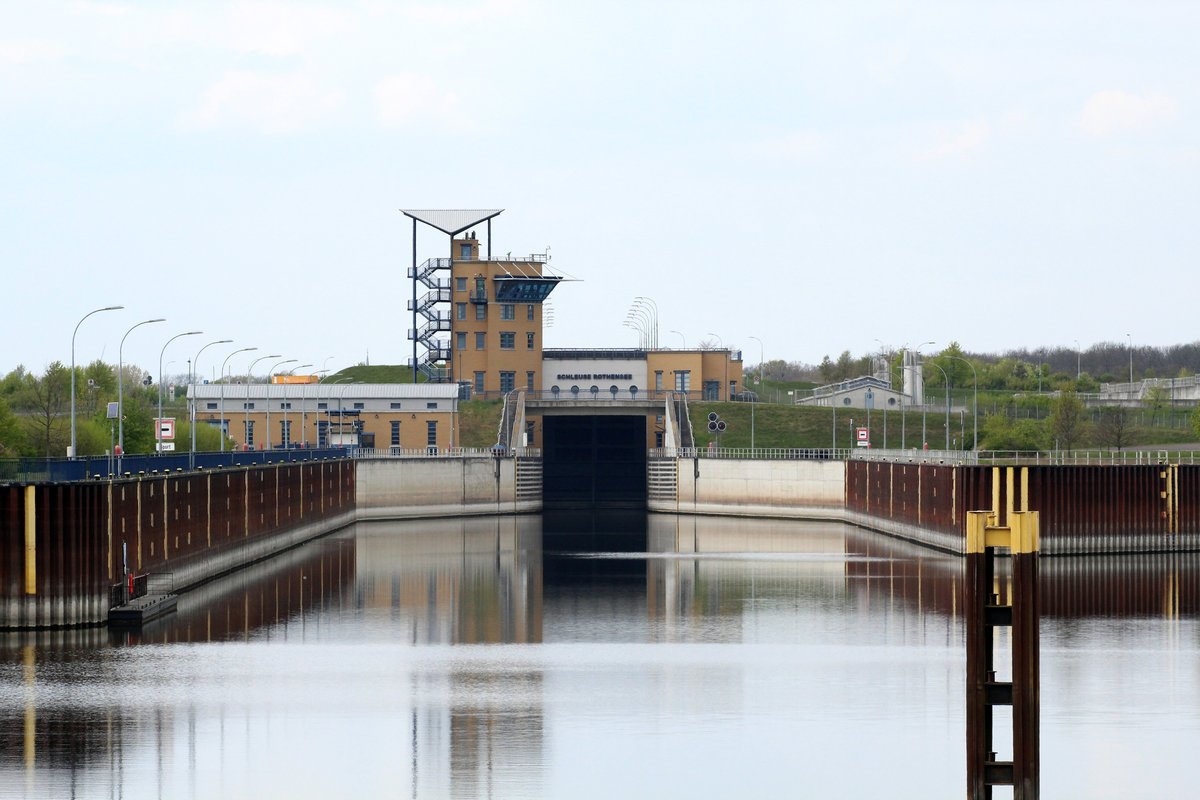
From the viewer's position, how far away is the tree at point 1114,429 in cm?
12025

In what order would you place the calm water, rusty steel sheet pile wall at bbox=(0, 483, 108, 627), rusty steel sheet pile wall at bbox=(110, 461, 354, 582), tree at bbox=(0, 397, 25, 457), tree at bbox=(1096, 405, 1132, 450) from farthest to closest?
1. tree at bbox=(1096, 405, 1132, 450)
2. tree at bbox=(0, 397, 25, 457)
3. rusty steel sheet pile wall at bbox=(110, 461, 354, 582)
4. rusty steel sheet pile wall at bbox=(0, 483, 108, 627)
5. the calm water

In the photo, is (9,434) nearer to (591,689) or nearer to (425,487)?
(425,487)

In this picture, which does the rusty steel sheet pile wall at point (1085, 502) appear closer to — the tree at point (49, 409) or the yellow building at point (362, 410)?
the tree at point (49, 409)

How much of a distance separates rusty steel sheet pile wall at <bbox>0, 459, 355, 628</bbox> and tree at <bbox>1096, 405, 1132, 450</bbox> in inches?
2510

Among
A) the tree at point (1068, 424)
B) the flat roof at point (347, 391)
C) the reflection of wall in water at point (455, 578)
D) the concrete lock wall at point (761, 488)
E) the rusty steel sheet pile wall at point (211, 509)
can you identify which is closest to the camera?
the rusty steel sheet pile wall at point (211, 509)

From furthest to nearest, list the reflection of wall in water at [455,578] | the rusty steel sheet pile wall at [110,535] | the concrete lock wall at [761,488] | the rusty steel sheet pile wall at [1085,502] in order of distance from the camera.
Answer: the concrete lock wall at [761,488] → the rusty steel sheet pile wall at [1085,502] → the reflection of wall in water at [455,578] → the rusty steel sheet pile wall at [110,535]

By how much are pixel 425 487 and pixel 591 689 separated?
7218 centimetres

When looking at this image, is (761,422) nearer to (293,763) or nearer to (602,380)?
(602,380)

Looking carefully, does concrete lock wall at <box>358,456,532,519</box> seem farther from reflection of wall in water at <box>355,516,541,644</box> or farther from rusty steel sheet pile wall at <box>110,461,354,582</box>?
rusty steel sheet pile wall at <box>110,461,354,582</box>

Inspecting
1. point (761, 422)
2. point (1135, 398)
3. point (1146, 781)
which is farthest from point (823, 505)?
point (1146, 781)

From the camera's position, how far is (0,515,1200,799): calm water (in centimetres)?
3656

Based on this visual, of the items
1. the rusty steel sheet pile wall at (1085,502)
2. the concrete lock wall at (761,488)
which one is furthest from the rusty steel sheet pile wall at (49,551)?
the concrete lock wall at (761,488)

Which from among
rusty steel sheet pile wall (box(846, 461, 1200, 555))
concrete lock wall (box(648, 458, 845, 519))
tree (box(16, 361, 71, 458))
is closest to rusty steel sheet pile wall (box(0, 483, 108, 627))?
tree (box(16, 361, 71, 458))

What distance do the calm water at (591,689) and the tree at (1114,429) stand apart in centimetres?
4363
